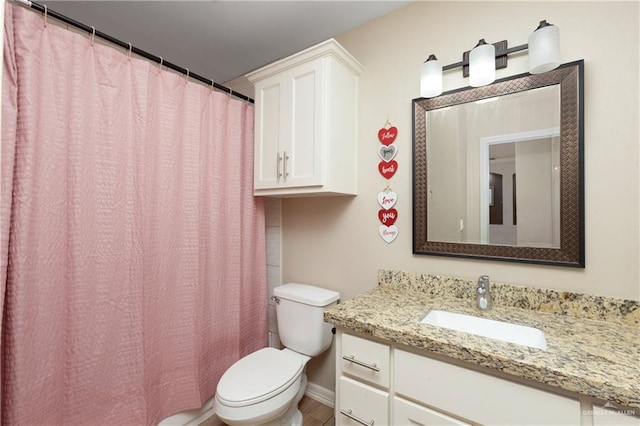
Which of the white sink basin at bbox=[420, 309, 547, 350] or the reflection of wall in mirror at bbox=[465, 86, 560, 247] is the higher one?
the reflection of wall in mirror at bbox=[465, 86, 560, 247]

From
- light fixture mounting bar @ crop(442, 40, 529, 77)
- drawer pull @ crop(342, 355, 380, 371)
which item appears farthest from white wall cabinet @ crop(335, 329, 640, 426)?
light fixture mounting bar @ crop(442, 40, 529, 77)

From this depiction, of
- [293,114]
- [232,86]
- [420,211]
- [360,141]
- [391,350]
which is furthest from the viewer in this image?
[232,86]

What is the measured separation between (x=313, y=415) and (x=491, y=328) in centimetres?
122

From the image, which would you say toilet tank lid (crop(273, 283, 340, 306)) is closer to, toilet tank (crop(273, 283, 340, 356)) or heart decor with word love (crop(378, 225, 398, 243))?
toilet tank (crop(273, 283, 340, 356))

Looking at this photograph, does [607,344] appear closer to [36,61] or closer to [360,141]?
[360,141]

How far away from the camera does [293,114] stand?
5.47 ft

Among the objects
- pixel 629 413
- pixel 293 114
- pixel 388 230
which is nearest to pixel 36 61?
pixel 293 114

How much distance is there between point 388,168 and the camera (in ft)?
5.46

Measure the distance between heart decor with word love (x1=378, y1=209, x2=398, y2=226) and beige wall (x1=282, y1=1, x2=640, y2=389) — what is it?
0.04 metres

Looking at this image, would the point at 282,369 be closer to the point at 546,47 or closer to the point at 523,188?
the point at 523,188

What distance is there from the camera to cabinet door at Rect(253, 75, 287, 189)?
1.73 m

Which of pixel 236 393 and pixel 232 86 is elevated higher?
pixel 232 86

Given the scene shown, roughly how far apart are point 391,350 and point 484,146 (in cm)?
102

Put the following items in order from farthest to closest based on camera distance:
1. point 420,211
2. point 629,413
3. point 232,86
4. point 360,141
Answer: point 232,86
point 360,141
point 420,211
point 629,413
